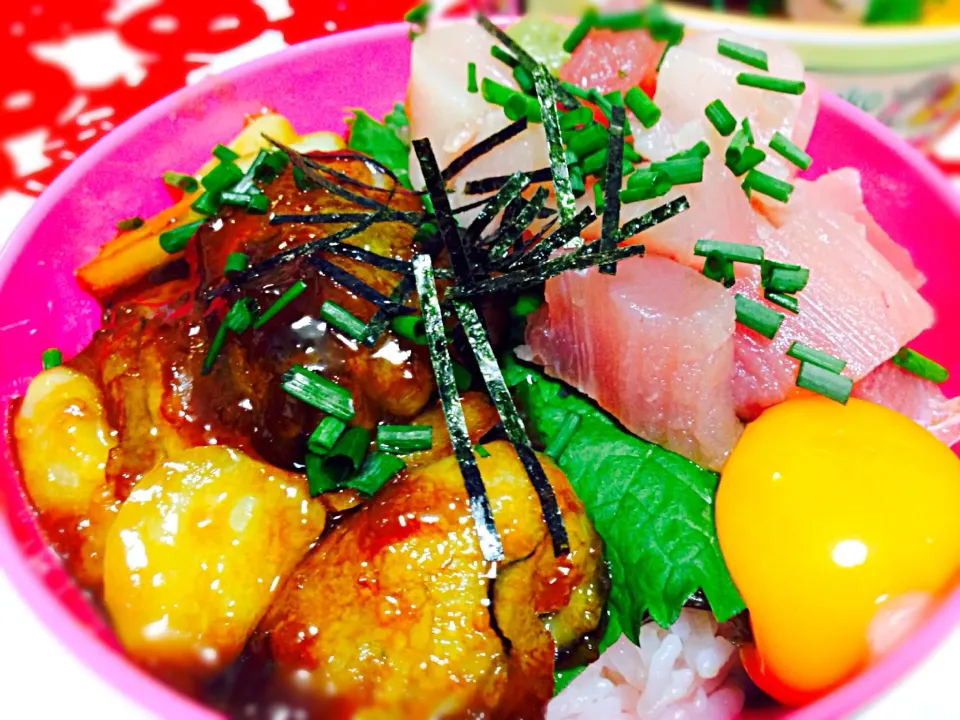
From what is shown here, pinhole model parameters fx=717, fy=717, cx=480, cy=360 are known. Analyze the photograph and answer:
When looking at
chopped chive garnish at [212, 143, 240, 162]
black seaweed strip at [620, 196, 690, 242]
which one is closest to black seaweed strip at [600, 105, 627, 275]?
black seaweed strip at [620, 196, 690, 242]

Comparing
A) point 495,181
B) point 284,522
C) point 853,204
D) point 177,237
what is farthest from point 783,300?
point 177,237

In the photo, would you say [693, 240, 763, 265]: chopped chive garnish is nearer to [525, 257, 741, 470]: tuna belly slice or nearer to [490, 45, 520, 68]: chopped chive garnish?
A: [525, 257, 741, 470]: tuna belly slice

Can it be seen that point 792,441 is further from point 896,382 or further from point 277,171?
point 277,171

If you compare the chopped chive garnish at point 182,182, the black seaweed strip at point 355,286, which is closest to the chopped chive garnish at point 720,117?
the black seaweed strip at point 355,286

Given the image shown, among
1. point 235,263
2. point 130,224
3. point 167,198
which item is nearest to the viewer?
point 235,263

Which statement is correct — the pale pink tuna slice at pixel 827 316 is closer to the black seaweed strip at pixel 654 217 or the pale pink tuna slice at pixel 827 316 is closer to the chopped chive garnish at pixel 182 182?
the black seaweed strip at pixel 654 217

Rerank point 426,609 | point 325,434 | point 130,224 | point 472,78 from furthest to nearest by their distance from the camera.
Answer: point 130,224
point 472,78
point 325,434
point 426,609

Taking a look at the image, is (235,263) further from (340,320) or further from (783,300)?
(783,300)
